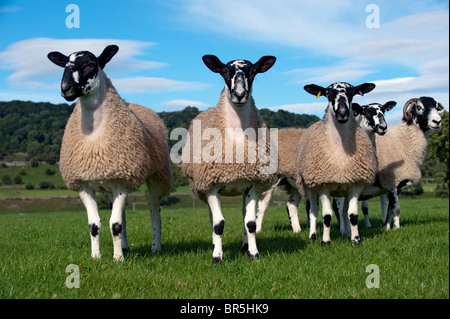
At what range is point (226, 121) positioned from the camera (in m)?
6.64

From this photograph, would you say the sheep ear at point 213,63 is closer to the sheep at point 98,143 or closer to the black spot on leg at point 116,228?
the sheep at point 98,143

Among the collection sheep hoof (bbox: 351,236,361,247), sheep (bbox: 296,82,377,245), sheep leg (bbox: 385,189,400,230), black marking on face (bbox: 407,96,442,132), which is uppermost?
black marking on face (bbox: 407,96,442,132)

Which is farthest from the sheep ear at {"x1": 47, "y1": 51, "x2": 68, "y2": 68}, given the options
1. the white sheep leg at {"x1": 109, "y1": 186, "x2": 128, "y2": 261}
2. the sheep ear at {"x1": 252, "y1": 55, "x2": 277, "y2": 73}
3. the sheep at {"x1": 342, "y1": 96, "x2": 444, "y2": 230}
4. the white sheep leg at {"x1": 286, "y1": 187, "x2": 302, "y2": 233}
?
the sheep at {"x1": 342, "y1": 96, "x2": 444, "y2": 230}

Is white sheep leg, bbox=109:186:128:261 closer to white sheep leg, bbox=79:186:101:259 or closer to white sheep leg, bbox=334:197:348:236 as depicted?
white sheep leg, bbox=79:186:101:259

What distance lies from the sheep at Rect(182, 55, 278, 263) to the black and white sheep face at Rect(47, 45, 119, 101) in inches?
63.2

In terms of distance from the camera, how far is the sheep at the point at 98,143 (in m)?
6.18

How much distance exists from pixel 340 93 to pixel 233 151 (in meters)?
2.40

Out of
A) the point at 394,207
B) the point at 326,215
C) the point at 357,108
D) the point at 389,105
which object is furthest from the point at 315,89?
the point at 394,207

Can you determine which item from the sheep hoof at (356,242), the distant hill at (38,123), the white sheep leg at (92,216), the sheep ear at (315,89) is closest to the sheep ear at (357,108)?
the sheep ear at (315,89)

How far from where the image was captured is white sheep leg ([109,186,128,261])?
20.8 ft
